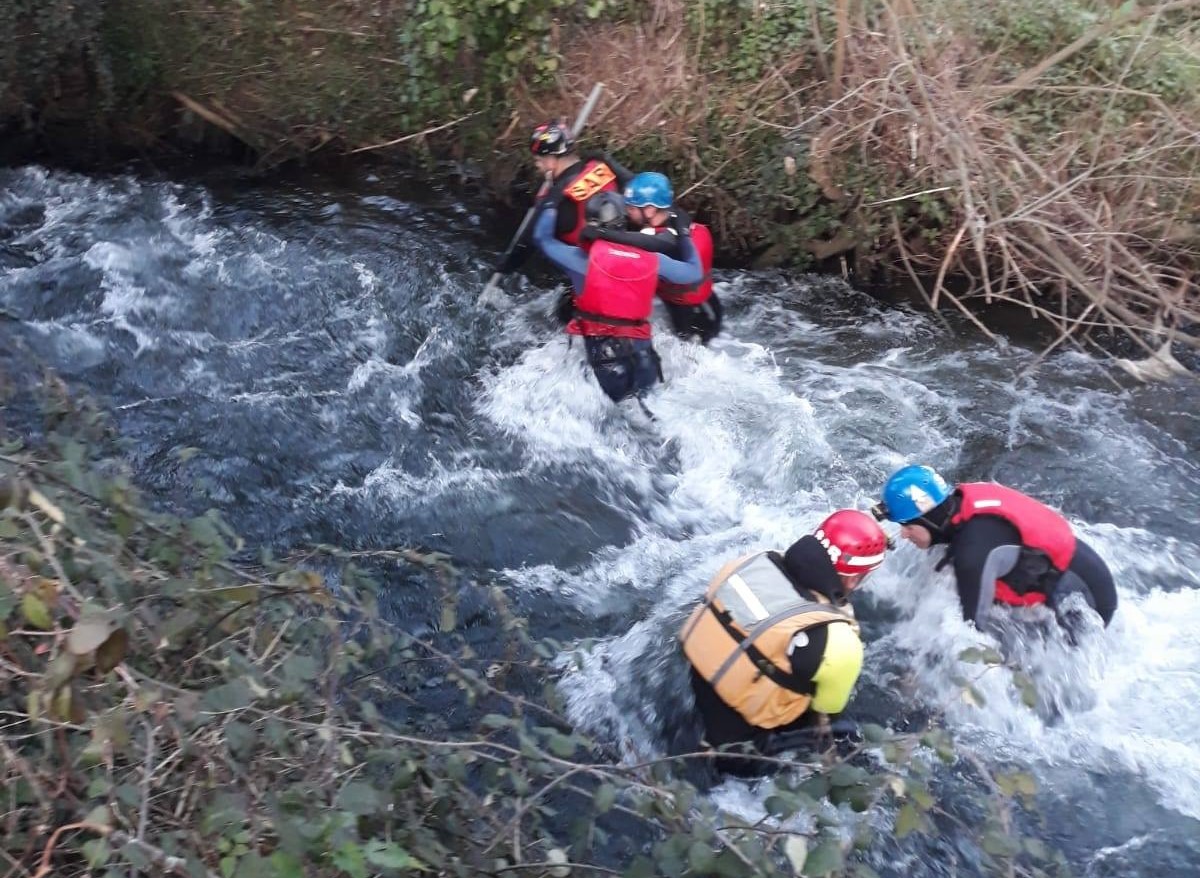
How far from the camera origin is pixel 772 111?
7871mm

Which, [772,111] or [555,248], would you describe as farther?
[772,111]

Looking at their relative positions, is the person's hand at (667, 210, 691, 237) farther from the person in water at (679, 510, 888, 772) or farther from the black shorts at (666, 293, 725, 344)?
the person in water at (679, 510, 888, 772)

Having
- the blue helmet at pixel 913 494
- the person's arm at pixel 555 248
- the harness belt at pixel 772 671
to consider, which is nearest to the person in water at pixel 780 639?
the harness belt at pixel 772 671

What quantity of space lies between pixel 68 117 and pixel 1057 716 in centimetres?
874

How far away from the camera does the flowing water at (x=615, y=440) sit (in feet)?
15.6

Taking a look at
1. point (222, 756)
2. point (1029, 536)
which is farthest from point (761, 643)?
point (222, 756)

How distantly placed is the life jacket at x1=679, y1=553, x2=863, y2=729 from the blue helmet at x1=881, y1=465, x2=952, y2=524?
0.77 metres

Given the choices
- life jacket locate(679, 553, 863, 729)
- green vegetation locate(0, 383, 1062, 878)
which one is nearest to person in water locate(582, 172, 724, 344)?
life jacket locate(679, 553, 863, 729)

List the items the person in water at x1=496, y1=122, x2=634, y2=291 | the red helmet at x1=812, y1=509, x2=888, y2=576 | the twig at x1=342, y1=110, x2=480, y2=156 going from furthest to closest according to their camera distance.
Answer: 1. the twig at x1=342, y1=110, x2=480, y2=156
2. the person in water at x1=496, y1=122, x2=634, y2=291
3. the red helmet at x1=812, y1=509, x2=888, y2=576

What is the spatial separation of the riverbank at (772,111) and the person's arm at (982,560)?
2.69 metres

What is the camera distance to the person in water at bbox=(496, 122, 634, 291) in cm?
669

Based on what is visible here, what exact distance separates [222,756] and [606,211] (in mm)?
4384

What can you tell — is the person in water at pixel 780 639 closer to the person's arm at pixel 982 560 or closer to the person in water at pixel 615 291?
the person's arm at pixel 982 560

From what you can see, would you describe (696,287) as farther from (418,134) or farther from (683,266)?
(418,134)
